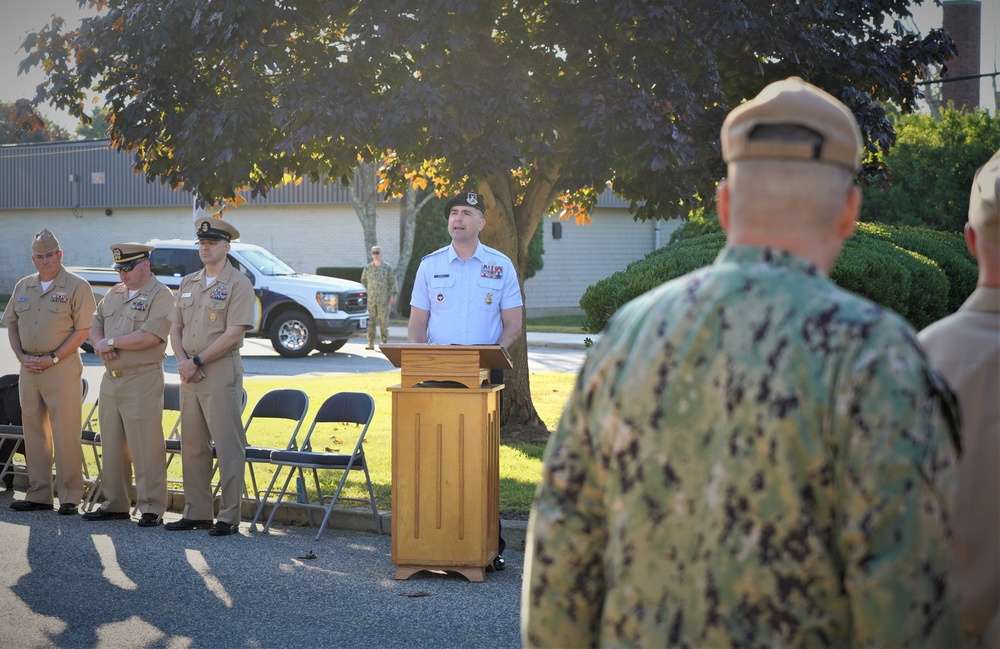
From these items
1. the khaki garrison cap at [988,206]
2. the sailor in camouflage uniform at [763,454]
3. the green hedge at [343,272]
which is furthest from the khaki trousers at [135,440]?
the green hedge at [343,272]

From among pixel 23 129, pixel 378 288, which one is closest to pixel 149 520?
pixel 23 129

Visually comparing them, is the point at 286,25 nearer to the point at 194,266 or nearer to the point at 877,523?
the point at 877,523

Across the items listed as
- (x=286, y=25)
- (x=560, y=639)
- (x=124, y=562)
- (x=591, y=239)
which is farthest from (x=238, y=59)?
(x=591, y=239)

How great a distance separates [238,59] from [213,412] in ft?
10.3

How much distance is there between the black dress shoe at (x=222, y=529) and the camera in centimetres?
826

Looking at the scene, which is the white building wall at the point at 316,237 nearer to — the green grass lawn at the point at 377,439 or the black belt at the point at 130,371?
the green grass lawn at the point at 377,439

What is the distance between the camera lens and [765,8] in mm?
10047

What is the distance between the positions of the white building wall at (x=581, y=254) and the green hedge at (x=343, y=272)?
19.4 feet

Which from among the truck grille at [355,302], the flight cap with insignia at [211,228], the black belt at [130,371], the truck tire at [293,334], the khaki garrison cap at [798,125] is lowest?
the truck tire at [293,334]

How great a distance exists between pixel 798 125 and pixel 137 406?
25.3ft

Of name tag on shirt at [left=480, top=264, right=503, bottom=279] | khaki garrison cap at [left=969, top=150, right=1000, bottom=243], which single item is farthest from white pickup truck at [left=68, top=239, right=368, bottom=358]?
khaki garrison cap at [left=969, top=150, right=1000, bottom=243]

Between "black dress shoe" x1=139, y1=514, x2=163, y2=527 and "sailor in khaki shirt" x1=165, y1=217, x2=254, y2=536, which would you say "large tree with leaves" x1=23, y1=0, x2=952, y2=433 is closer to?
"sailor in khaki shirt" x1=165, y1=217, x2=254, y2=536

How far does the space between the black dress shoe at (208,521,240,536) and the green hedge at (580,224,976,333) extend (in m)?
3.89

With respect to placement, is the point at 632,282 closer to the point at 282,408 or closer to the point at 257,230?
the point at 282,408
